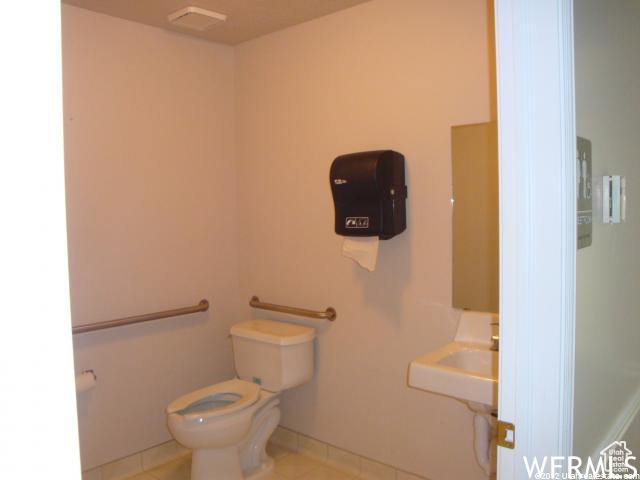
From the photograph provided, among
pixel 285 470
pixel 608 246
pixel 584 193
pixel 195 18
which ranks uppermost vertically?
pixel 195 18

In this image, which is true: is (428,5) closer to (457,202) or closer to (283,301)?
(457,202)

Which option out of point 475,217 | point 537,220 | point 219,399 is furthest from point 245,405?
point 537,220

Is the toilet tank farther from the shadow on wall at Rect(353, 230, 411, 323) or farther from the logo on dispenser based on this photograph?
the logo on dispenser

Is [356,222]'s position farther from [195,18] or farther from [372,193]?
[195,18]

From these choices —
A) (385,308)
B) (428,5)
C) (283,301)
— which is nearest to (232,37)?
(428,5)

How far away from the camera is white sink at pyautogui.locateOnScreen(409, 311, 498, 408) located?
1780 mm

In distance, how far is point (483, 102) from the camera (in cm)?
216

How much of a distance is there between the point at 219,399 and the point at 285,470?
1.83 feet

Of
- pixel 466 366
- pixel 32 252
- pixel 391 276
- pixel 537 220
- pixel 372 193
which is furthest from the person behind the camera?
pixel 391 276

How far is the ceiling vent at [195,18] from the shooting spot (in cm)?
251

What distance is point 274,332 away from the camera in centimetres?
281

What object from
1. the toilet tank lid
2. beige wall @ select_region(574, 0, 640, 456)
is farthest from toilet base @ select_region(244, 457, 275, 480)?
beige wall @ select_region(574, 0, 640, 456)

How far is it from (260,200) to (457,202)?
1321 millimetres

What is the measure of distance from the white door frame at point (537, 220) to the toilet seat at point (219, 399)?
1.77 m
